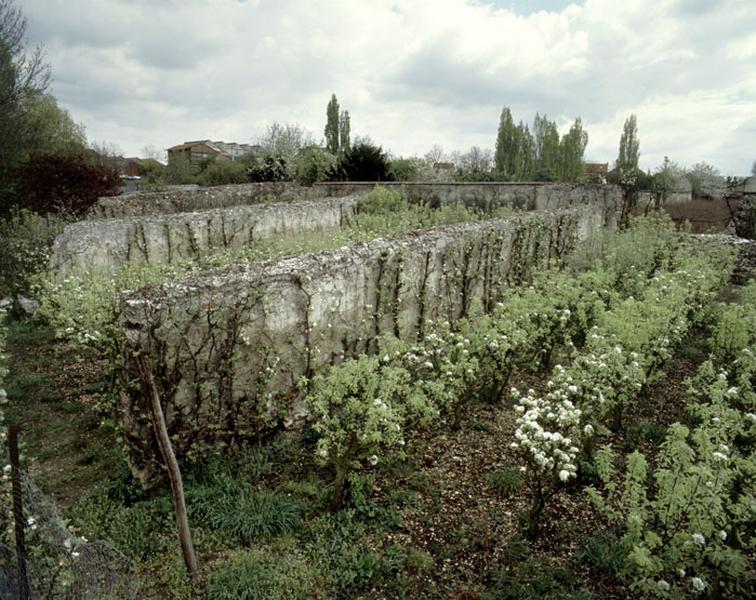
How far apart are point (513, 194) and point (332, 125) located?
28.2 metres

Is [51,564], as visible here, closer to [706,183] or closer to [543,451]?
[543,451]

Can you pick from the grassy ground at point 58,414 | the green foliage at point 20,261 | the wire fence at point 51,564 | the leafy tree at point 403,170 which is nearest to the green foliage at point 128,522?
the grassy ground at point 58,414

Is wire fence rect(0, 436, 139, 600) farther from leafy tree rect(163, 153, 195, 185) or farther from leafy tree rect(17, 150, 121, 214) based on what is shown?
leafy tree rect(163, 153, 195, 185)

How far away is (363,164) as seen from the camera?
22250 millimetres

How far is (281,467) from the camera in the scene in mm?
4754

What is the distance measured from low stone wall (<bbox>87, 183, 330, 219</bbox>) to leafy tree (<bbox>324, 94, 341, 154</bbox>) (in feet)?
68.3

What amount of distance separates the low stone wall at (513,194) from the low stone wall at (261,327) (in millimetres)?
7362

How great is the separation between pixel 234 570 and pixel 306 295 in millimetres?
2660

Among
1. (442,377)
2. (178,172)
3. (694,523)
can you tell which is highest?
(178,172)

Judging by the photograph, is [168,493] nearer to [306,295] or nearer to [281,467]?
[281,467]

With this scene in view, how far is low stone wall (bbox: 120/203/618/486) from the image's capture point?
14.4 ft

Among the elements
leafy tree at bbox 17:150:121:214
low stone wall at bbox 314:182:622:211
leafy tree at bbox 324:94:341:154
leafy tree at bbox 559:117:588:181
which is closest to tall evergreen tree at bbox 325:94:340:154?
leafy tree at bbox 324:94:341:154

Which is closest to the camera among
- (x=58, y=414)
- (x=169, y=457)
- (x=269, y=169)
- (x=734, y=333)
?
(x=169, y=457)

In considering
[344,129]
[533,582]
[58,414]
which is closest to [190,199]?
[58,414]
